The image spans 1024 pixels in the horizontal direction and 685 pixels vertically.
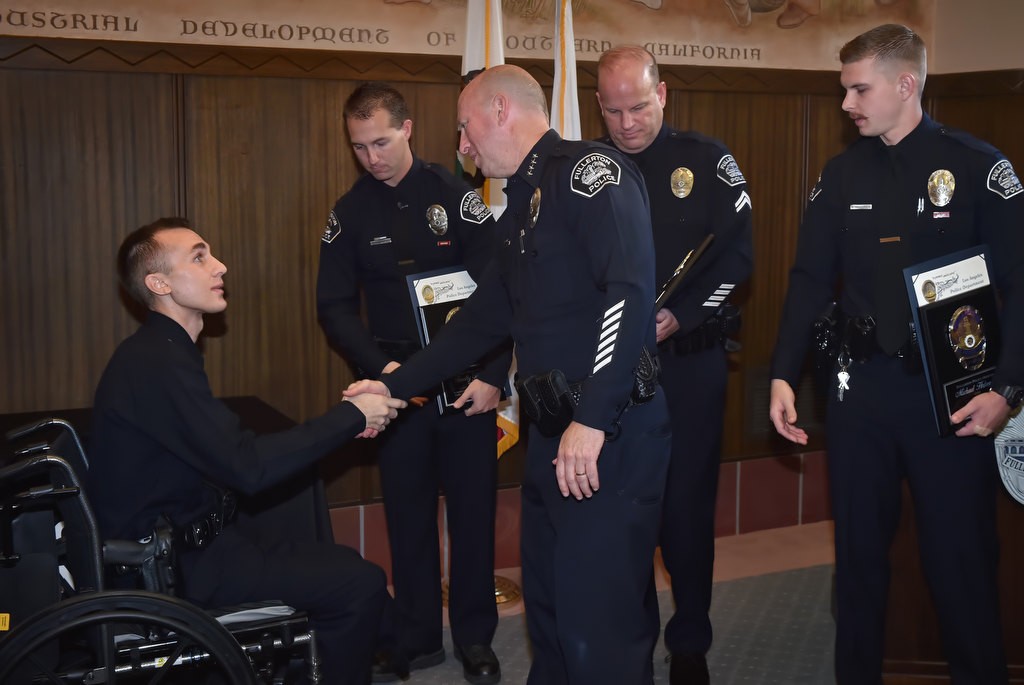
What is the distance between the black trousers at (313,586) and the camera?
108 inches

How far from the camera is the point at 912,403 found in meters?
2.92

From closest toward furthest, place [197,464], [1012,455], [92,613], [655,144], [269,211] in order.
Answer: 1. [92,613]
2. [197,464]
3. [1012,455]
4. [655,144]
5. [269,211]

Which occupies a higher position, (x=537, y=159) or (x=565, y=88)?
(x=565, y=88)

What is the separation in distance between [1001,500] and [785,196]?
2308 millimetres

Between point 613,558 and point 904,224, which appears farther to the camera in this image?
point 904,224

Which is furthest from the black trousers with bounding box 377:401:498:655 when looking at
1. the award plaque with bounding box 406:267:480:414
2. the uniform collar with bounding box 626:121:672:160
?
the uniform collar with bounding box 626:121:672:160

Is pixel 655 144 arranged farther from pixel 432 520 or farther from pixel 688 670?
pixel 688 670

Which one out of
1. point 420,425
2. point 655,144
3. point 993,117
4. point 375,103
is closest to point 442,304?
point 420,425

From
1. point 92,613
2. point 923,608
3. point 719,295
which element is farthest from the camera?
point 719,295

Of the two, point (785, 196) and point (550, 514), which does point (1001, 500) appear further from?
point (785, 196)

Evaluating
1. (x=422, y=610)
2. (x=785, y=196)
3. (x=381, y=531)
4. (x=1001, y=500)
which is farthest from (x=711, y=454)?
(x=785, y=196)

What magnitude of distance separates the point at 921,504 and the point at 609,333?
116cm

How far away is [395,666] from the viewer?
364 centimetres

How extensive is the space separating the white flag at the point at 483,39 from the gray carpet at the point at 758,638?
1.66 metres
